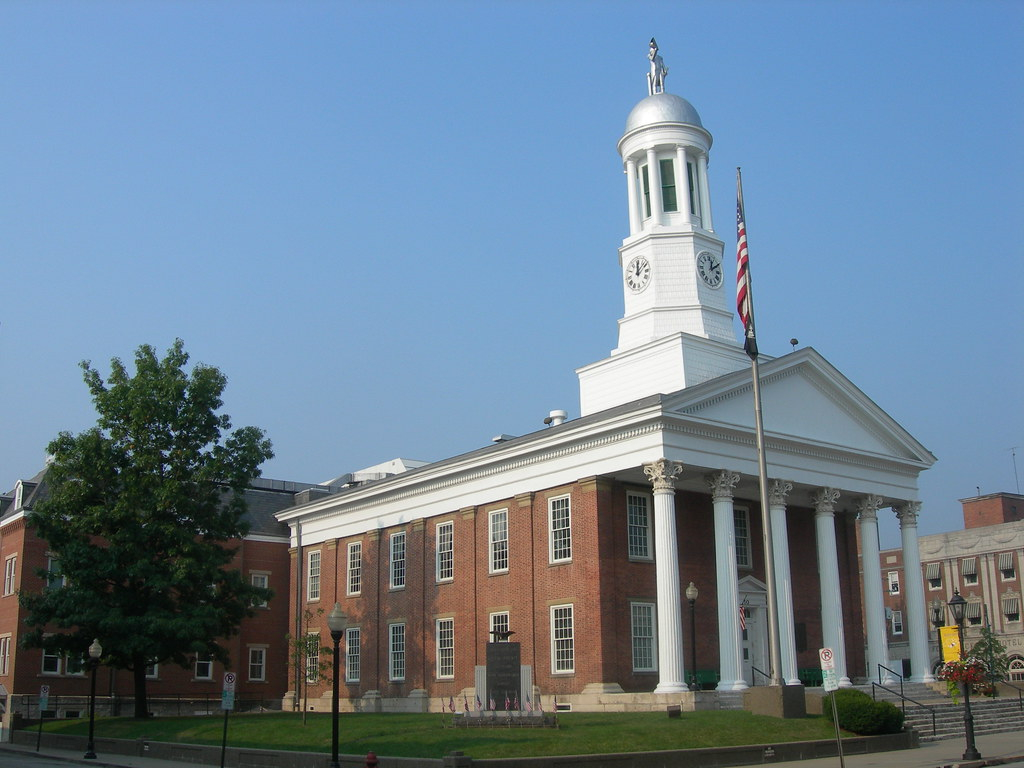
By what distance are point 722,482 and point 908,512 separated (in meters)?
12.0

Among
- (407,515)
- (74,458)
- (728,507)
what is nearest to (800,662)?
(728,507)

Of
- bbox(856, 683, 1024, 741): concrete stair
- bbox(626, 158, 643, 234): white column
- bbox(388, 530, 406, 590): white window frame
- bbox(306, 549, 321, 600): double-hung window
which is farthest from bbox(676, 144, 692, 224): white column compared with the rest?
bbox(306, 549, 321, 600): double-hung window

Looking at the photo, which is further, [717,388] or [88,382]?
[88,382]

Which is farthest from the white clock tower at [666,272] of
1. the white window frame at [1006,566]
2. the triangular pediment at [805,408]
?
the white window frame at [1006,566]

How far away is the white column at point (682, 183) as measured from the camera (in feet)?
157

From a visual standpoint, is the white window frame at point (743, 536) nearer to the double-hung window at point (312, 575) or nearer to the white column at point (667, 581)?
the white column at point (667, 581)

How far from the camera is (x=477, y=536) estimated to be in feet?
152

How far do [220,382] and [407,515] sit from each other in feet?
34.0

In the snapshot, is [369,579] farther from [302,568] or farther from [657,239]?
[657,239]

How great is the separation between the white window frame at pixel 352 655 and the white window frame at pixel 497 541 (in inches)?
427

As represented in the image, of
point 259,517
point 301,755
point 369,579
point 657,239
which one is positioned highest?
point 657,239

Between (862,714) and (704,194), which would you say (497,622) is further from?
(704,194)

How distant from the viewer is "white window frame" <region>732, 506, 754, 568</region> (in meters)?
43.9

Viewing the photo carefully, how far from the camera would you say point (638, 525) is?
41812 millimetres
